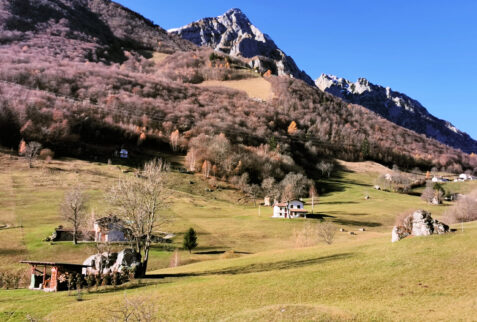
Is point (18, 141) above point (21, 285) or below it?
above

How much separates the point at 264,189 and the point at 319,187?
33.1m

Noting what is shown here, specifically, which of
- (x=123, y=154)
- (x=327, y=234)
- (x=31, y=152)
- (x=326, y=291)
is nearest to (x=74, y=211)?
(x=327, y=234)

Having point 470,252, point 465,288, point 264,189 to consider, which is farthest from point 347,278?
point 264,189

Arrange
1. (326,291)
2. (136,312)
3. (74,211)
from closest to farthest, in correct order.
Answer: (136,312)
(326,291)
(74,211)

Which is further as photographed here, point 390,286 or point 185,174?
point 185,174

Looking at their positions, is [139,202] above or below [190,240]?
above

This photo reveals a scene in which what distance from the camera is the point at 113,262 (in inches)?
1501

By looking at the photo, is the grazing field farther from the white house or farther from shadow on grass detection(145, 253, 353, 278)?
the white house

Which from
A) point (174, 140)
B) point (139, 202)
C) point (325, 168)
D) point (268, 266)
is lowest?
point (268, 266)

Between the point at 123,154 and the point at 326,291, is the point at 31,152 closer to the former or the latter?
the point at 123,154

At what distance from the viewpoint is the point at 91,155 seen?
13788 cm

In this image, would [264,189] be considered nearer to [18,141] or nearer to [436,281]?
[18,141]

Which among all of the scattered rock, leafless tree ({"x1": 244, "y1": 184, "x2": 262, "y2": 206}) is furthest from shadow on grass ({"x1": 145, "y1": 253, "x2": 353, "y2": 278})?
leafless tree ({"x1": 244, "y1": 184, "x2": 262, "y2": 206})

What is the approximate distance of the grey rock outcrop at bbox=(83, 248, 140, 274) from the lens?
36.4 m
